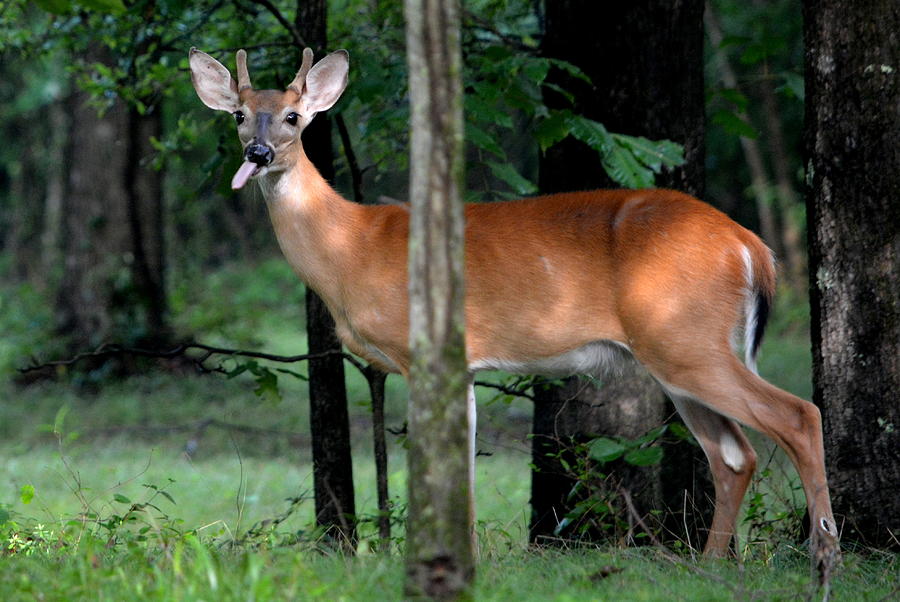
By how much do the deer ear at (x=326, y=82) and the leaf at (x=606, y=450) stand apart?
198cm

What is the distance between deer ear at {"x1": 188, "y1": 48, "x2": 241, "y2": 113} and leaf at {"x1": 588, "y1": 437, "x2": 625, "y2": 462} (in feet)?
7.38

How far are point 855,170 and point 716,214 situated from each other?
595 millimetres

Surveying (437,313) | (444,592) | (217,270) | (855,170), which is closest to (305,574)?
(444,592)

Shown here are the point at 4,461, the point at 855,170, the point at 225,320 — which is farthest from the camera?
the point at 225,320

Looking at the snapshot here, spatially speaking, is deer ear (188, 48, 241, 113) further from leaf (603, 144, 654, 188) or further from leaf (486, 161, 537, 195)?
leaf (603, 144, 654, 188)

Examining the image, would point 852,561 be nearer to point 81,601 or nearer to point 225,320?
point 81,601

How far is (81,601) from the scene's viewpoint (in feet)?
11.7

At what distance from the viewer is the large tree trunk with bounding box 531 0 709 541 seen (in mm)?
6203

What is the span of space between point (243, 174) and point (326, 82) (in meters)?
0.78

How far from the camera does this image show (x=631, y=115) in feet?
20.4

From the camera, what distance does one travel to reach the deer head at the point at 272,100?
5.32 metres

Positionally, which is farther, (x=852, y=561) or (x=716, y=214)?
(x=716, y=214)

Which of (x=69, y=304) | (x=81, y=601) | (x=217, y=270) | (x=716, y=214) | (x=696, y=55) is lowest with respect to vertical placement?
(x=217, y=270)

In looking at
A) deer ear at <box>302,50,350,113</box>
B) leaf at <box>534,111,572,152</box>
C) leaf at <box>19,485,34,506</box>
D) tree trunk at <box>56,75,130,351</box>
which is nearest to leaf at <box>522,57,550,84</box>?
leaf at <box>534,111,572,152</box>
